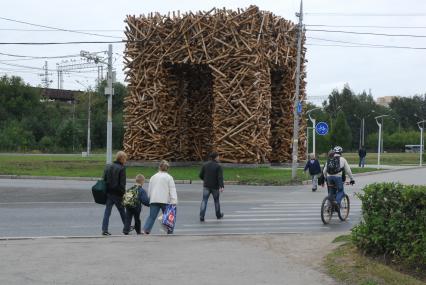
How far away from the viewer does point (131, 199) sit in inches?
471

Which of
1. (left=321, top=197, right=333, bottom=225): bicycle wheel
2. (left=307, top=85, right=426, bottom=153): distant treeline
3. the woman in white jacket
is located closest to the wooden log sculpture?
(left=321, top=197, right=333, bottom=225): bicycle wheel

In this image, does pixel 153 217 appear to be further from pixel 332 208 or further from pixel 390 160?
pixel 390 160

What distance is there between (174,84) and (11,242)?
93.4ft

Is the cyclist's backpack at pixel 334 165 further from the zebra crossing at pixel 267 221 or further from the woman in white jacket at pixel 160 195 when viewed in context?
the woman in white jacket at pixel 160 195

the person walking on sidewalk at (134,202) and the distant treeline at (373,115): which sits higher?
the distant treeline at (373,115)

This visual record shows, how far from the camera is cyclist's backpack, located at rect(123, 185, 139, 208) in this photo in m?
11.9

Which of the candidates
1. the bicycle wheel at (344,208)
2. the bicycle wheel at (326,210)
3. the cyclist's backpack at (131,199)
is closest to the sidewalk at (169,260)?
the cyclist's backpack at (131,199)

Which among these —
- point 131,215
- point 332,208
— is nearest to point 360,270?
point 131,215

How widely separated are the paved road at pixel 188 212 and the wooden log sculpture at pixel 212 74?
10.7 metres

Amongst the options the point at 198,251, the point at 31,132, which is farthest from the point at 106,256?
the point at 31,132

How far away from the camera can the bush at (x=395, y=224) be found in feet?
24.6

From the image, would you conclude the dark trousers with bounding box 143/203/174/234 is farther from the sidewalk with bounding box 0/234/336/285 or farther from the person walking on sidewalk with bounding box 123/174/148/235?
the sidewalk with bounding box 0/234/336/285

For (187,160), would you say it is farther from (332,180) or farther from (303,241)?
(303,241)

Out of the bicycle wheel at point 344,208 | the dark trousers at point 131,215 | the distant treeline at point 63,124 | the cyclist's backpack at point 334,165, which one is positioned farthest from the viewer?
the distant treeline at point 63,124
